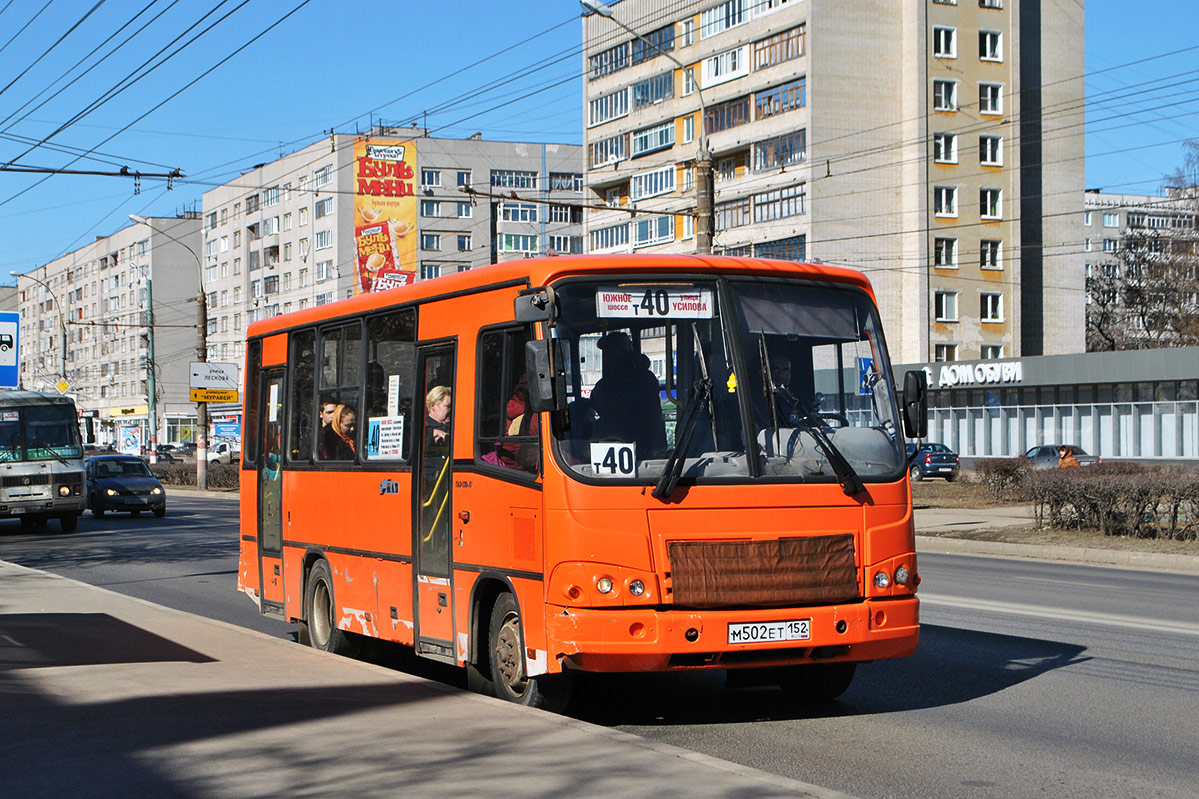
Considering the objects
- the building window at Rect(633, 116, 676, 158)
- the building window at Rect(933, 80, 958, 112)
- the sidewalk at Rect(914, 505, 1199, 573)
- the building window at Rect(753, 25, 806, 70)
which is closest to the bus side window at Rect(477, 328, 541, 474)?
the sidewalk at Rect(914, 505, 1199, 573)

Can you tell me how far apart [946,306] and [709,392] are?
6340 cm

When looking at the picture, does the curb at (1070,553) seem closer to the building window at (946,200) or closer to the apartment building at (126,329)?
the building window at (946,200)

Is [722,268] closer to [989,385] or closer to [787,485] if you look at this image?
[787,485]

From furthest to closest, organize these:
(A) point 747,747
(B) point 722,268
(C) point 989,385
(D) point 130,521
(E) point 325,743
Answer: (C) point 989,385, (D) point 130,521, (B) point 722,268, (A) point 747,747, (E) point 325,743

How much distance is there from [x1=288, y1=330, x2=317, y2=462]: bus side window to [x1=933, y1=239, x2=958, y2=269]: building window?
59.4 meters

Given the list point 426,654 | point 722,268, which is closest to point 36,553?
point 426,654

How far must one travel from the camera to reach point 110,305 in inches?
5527

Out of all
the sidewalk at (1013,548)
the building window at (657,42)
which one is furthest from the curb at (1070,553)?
the building window at (657,42)

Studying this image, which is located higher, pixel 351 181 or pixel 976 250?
pixel 351 181

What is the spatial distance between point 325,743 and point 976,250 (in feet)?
218

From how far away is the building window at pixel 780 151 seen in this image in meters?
65.0

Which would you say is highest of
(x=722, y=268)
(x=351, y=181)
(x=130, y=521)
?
(x=351, y=181)

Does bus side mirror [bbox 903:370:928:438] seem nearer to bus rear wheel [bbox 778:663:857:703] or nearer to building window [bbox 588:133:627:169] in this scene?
bus rear wheel [bbox 778:663:857:703]

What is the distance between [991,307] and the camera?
71.1 metres
